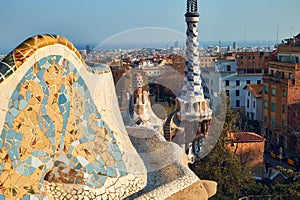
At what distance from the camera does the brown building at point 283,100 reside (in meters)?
11.8

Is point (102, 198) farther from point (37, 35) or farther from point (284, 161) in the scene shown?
point (284, 161)

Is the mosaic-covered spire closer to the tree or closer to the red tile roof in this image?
the red tile roof

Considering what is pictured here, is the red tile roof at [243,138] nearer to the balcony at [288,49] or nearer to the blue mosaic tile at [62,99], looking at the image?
the balcony at [288,49]

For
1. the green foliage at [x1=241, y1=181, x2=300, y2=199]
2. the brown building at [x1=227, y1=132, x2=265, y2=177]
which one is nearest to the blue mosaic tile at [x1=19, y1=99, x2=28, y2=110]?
the green foliage at [x1=241, y1=181, x2=300, y2=199]

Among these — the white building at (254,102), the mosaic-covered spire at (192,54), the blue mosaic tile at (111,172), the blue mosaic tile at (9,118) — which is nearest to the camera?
the blue mosaic tile at (9,118)

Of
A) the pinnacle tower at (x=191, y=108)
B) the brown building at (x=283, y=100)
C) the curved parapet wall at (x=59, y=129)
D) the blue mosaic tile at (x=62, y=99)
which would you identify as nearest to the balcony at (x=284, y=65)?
the brown building at (x=283, y=100)

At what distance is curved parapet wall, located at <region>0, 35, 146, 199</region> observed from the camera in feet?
7.88

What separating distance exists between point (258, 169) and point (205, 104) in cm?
177

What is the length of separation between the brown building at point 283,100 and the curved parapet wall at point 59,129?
336 inches

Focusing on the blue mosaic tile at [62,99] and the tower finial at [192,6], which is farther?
the tower finial at [192,6]

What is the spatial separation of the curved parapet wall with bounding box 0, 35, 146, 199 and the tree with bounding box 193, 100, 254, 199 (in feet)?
10.7

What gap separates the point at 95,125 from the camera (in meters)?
3.01

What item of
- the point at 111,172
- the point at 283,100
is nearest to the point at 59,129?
the point at 111,172

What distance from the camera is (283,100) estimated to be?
12.1m
